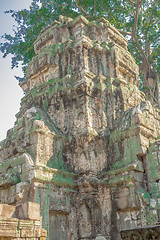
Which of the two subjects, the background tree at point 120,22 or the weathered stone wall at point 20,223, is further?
the background tree at point 120,22

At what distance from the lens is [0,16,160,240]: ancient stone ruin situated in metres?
8.48

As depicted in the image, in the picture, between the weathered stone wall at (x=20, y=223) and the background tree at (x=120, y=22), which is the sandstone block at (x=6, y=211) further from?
the background tree at (x=120, y=22)

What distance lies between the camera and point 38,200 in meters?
8.16

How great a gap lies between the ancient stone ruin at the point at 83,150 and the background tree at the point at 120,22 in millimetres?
6485

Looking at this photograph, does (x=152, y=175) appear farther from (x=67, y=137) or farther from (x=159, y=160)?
(x=67, y=137)

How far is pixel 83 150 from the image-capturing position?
32.2 ft

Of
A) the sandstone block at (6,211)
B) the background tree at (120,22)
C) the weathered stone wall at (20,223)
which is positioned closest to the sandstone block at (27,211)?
the weathered stone wall at (20,223)

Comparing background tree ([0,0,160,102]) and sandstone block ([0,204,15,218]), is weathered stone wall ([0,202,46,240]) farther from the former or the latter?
background tree ([0,0,160,102])

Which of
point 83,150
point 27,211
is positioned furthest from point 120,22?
point 27,211

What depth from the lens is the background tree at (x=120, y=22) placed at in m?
18.2

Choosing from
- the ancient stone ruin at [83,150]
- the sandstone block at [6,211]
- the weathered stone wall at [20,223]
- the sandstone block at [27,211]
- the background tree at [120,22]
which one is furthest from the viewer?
the background tree at [120,22]

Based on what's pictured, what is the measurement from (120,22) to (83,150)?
41.2 feet

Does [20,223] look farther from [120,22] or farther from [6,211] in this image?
[120,22]

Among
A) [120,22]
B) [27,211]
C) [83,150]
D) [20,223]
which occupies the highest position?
[120,22]
